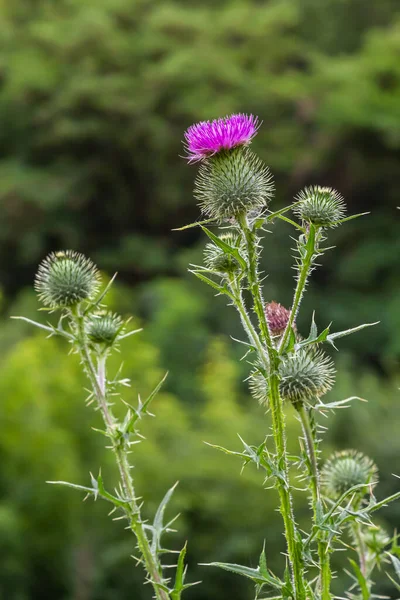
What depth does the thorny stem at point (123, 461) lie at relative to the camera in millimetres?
1677

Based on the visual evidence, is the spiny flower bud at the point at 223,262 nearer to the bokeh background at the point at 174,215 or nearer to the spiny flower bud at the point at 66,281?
the spiny flower bud at the point at 66,281

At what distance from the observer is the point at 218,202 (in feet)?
6.57

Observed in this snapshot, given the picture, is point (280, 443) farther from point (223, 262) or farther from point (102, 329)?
point (102, 329)

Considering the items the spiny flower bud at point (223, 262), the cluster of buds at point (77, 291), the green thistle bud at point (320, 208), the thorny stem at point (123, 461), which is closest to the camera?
the thorny stem at point (123, 461)

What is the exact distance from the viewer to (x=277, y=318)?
6.33ft

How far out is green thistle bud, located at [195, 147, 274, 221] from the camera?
6.45ft

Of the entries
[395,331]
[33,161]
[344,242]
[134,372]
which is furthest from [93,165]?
[134,372]

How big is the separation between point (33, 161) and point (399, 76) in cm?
921

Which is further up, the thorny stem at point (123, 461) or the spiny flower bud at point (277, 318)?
the spiny flower bud at point (277, 318)

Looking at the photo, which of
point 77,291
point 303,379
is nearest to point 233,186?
point 303,379

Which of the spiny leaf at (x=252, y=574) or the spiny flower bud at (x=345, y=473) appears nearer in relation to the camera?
the spiny leaf at (x=252, y=574)

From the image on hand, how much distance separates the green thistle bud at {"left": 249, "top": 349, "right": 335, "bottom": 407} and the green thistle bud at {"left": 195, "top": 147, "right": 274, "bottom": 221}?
373 mm

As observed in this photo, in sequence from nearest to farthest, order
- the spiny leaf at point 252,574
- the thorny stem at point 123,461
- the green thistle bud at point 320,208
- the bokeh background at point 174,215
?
the spiny leaf at point 252,574 < the thorny stem at point 123,461 < the green thistle bud at point 320,208 < the bokeh background at point 174,215

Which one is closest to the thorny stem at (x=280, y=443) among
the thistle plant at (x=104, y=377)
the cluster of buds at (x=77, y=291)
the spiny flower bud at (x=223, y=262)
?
the thistle plant at (x=104, y=377)
